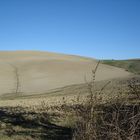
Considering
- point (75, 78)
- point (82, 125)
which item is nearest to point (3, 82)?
point (75, 78)

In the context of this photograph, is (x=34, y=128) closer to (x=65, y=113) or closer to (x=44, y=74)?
(x=65, y=113)

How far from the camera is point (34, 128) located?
1245 cm

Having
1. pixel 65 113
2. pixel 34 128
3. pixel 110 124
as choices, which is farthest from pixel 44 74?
pixel 110 124

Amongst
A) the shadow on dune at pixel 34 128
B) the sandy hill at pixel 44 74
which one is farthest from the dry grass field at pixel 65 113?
the sandy hill at pixel 44 74

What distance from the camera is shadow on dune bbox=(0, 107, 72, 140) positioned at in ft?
36.8

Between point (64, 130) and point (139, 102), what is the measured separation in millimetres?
6173

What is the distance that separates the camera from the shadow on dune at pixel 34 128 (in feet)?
36.8

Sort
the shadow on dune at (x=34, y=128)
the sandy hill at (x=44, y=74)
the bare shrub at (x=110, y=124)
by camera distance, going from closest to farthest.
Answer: the bare shrub at (x=110, y=124) < the shadow on dune at (x=34, y=128) < the sandy hill at (x=44, y=74)

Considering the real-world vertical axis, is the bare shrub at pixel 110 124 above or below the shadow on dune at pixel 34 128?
above

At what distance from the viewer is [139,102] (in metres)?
6.09

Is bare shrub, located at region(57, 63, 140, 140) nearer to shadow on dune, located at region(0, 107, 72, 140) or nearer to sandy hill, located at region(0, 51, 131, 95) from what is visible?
shadow on dune, located at region(0, 107, 72, 140)

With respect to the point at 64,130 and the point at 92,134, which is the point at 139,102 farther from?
the point at 64,130

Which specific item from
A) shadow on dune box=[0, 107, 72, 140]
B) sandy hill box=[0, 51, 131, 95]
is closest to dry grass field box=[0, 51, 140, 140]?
shadow on dune box=[0, 107, 72, 140]

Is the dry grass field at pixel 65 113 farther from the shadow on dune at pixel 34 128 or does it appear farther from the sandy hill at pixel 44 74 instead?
the sandy hill at pixel 44 74
